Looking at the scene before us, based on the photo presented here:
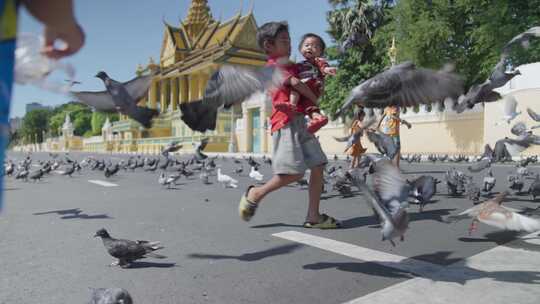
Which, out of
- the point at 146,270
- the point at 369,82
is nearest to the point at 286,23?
the point at 369,82

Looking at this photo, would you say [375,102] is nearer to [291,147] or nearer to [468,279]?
[291,147]

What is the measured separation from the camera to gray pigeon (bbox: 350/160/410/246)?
2594 mm

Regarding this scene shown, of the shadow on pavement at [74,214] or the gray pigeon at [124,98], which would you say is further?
the shadow on pavement at [74,214]

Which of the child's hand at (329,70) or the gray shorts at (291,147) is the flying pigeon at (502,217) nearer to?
the gray shorts at (291,147)

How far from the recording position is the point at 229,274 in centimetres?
279

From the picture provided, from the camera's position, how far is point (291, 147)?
359cm

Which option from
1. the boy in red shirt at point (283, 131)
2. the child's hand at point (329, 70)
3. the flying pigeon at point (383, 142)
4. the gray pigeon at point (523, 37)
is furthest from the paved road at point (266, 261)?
the gray pigeon at point (523, 37)

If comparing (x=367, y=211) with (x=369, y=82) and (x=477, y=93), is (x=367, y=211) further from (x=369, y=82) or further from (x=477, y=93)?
(x=369, y=82)

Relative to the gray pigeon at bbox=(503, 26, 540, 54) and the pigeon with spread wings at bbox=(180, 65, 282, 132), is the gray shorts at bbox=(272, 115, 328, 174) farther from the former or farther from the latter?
the gray pigeon at bbox=(503, 26, 540, 54)

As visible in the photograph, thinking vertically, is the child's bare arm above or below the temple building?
below

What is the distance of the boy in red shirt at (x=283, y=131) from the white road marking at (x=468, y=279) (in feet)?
2.27

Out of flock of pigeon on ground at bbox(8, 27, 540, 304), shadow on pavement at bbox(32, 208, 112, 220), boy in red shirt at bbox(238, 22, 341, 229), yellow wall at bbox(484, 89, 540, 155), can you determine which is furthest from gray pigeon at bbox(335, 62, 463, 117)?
yellow wall at bbox(484, 89, 540, 155)

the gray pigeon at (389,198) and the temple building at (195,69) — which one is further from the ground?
the temple building at (195,69)

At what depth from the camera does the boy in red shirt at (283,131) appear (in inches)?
134
